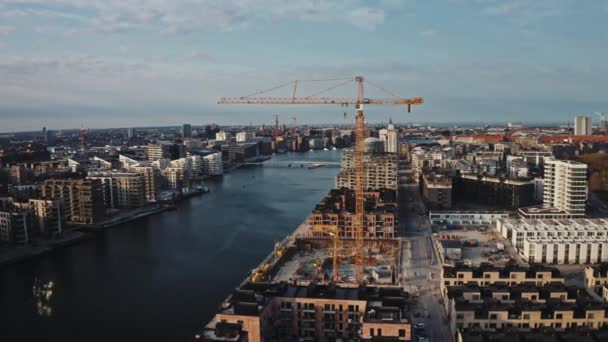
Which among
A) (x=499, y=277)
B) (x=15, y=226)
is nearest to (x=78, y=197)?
(x=15, y=226)

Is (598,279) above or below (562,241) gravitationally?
below

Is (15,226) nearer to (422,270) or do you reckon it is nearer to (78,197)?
(78,197)

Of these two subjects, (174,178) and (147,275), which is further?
(174,178)

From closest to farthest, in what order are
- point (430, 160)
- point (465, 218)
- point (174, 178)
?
point (465, 218) → point (174, 178) → point (430, 160)

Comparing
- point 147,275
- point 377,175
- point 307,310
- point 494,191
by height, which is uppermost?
point 377,175

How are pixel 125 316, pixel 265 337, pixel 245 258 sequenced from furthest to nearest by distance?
pixel 245 258
pixel 125 316
pixel 265 337

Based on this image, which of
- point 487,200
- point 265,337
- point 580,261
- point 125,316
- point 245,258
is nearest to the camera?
point 265,337

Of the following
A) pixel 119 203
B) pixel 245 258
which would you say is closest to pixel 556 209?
pixel 245 258

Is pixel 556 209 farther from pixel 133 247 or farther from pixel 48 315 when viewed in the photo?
pixel 48 315
